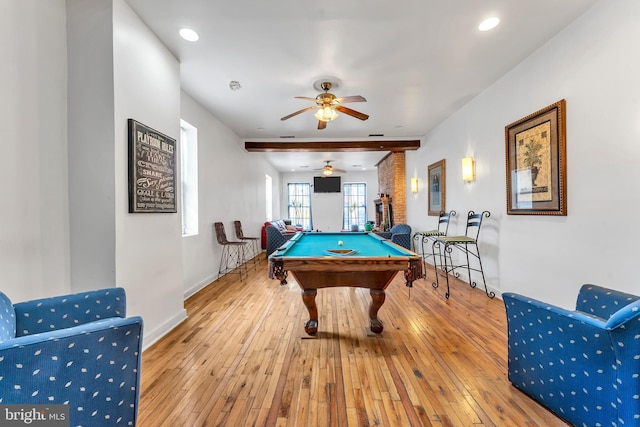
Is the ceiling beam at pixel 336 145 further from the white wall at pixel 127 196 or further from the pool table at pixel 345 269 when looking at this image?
the pool table at pixel 345 269

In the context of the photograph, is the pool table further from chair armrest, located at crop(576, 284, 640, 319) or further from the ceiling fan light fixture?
the ceiling fan light fixture

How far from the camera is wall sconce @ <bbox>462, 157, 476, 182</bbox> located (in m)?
4.11

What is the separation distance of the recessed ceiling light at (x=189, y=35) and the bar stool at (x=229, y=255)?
2.83 meters

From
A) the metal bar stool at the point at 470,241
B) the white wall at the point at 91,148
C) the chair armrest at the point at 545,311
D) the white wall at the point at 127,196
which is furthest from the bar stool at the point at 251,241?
the chair armrest at the point at 545,311

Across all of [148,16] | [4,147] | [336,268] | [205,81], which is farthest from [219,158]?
[336,268]

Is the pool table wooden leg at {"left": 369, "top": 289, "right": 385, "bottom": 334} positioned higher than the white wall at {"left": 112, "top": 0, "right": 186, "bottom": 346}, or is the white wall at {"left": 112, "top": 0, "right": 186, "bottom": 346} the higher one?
the white wall at {"left": 112, "top": 0, "right": 186, "bottom": 346}

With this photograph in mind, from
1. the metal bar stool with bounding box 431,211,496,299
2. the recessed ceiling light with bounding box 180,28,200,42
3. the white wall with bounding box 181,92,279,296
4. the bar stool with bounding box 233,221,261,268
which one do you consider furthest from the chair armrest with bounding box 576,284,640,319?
the bar stool with bounding box 233,221,261,268

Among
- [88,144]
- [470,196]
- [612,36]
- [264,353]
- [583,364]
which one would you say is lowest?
[264,353]

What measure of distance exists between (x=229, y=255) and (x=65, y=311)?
12.9ft

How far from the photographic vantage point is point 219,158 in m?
4.88

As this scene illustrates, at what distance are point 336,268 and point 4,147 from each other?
87.9 inches

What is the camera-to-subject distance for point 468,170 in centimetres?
413

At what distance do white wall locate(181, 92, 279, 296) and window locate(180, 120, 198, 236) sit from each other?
0.10m

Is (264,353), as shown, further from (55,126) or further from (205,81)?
(205,81)
